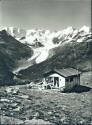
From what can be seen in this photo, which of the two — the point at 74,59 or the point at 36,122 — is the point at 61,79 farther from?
the point at 74,59

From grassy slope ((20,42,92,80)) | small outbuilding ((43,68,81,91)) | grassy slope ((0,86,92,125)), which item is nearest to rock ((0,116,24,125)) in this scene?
grassy slope ((0,86,92,125))

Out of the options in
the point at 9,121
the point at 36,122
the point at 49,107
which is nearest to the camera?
the point at 36,122

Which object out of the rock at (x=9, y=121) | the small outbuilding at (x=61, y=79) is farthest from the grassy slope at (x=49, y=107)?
the small outbuilding at (x=61, y=79)

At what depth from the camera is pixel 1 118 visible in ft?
76.1

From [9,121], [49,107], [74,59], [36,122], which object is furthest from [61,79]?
[74,59]

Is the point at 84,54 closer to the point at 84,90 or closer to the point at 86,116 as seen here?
the point at 84,90

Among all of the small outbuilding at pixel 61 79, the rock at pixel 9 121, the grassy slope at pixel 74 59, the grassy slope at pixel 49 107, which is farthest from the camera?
the grassy slope at pixel 74 59

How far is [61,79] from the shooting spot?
120 feet

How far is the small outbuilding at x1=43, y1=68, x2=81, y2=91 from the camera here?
36500mm

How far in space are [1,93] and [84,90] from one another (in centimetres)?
907

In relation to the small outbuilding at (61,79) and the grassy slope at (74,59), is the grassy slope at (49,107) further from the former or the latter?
the grassy slope at (74,59)

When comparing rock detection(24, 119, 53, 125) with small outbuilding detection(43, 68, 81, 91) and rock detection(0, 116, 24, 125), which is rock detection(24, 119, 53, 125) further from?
small outbuilding detection(43, 68, 81, 91)

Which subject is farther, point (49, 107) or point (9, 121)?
point (49, 107)

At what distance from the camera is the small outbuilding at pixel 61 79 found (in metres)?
36.5
